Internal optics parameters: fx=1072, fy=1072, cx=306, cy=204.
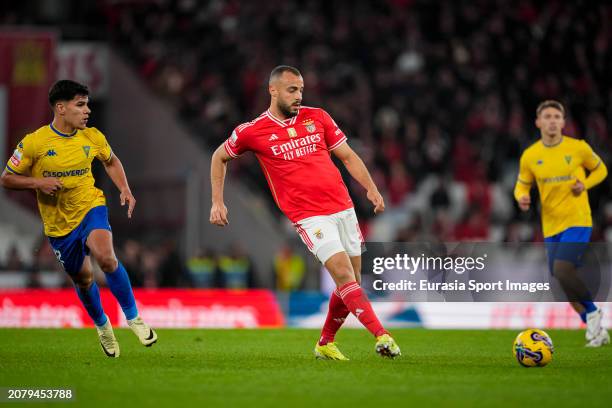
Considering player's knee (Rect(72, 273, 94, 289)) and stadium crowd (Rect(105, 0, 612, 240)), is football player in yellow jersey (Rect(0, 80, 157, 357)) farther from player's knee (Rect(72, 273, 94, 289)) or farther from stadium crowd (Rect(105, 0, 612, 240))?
stadium crowd (Rect(105, 0, 612, 240))

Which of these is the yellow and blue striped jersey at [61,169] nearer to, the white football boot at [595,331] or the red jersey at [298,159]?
the red jersey at [298,159]

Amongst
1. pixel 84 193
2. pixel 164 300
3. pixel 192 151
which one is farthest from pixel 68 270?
pixel 192 151

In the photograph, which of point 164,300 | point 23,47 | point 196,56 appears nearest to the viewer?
point 164,300

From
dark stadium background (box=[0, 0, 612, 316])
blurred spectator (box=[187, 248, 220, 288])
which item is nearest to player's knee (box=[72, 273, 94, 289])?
dark stadium background (box=[0, 0, 612, 316])

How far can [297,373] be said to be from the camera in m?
8.67

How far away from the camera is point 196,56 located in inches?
1008

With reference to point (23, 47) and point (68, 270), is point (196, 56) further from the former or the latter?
point (68, 270)

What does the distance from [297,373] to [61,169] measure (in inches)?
116

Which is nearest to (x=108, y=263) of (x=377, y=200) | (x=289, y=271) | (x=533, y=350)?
(x=377, y=200)

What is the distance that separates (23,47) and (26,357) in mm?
12457

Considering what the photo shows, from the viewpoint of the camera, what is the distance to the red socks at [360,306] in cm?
904

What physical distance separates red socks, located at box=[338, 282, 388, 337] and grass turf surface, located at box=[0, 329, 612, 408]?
34 centimetres

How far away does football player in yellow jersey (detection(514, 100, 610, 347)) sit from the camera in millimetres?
11688

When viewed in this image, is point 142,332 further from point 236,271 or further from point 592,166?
point 236,271
